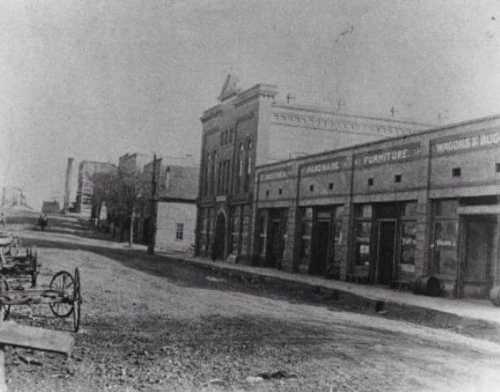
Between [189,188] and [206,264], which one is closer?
[206,264]

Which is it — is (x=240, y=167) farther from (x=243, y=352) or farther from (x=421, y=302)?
(x=243, y=352)

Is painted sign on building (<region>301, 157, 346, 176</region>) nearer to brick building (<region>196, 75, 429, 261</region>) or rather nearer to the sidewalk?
the sidewalk

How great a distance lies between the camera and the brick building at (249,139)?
33625 millimetres

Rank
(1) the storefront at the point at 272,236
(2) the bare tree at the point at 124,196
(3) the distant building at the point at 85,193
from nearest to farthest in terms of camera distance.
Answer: (1) the storefront at the point at 272,236
(2) the bare tree at the point at 124,196
(3) the distant building at the point at 85,193

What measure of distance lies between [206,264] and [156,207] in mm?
22133

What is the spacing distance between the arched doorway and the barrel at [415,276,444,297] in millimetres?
20127

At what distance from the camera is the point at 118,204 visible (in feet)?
190

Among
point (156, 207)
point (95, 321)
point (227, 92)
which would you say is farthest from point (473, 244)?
point (156, 207)

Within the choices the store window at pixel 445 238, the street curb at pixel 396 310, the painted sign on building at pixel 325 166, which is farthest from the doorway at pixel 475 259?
the painted sign on building at pixel 325 166

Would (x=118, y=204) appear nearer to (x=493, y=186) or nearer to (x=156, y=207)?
(x=156, y=207)

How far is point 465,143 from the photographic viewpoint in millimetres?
17766

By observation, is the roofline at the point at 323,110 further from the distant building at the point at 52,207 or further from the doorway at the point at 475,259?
the distant building at the point at 52,207

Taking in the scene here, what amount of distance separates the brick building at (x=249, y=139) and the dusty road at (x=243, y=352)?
19.4m

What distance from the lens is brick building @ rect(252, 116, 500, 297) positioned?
1747cm
